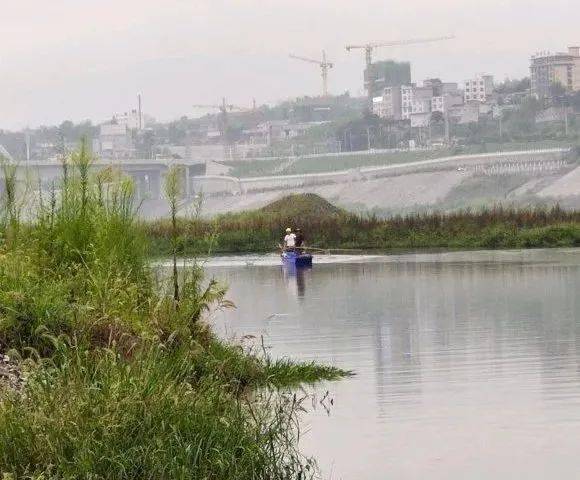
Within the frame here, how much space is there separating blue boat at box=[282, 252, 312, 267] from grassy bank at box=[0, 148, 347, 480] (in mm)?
22629

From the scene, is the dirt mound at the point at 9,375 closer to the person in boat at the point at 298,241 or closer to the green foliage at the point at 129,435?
the green foliage at the point at 129,435

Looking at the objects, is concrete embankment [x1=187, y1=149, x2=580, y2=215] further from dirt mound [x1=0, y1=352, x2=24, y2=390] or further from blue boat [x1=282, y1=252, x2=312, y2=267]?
dirt mound [x1=0, y1=352, x2=24, y2=390]

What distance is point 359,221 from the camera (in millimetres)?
59688

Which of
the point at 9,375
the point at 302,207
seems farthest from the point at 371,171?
the point at 9,375

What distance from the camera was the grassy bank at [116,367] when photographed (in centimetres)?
930

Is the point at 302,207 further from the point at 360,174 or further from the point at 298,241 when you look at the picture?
the point at 360,174

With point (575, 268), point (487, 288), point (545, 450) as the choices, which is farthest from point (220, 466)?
point (575, 268)

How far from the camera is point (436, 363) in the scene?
17.1m

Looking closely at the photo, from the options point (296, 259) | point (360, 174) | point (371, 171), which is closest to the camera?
point (296, 259)

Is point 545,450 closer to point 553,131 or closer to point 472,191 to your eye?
point 472,191

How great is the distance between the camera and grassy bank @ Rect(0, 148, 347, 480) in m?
9.30

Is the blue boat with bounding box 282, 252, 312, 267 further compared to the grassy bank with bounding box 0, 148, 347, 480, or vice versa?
the blue boat with bounding box 282, 252, 312, 267

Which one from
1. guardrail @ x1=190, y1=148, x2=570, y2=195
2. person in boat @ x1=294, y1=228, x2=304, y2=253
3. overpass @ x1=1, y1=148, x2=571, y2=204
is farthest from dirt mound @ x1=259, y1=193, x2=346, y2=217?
guardrail @ x1=190, y1=148, x2=570, y2=195

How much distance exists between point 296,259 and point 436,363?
25400 mm
